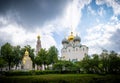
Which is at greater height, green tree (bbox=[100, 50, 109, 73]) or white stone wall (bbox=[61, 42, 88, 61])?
white stone wall (bbox=[61, 42, 88, 61])

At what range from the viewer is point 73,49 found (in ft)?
218

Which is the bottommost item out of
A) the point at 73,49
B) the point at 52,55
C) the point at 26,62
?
the point at 26,62

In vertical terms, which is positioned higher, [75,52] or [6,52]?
[75,52]

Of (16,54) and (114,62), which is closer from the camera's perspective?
(114,62)

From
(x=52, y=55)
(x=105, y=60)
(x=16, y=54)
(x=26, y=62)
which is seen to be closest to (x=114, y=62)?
(x=105, y=60)

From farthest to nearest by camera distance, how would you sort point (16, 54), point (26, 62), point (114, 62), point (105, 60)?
point (26, 62) → point (16, 54) → point (105, 60) → point (114, 62)

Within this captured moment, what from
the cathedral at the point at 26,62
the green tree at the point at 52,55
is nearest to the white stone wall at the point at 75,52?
the green tree at the point at 52,55

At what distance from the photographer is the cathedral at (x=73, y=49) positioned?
65.1 m

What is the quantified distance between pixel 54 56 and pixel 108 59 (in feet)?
56.9

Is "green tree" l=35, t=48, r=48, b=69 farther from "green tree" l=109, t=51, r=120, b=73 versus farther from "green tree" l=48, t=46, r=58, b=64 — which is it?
"green tree" l=109, t=51, r=120, b=73

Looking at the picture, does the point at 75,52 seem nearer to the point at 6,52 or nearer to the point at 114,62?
the point at 6,52

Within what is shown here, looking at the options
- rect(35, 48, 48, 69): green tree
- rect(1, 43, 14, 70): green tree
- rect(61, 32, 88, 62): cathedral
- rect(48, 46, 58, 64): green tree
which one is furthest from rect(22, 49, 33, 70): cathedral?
rect(61, 32, 88, 62): cathedral

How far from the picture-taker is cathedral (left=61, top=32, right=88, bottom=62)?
6512 centimetres

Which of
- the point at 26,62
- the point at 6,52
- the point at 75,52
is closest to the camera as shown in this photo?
the point at 6,52
